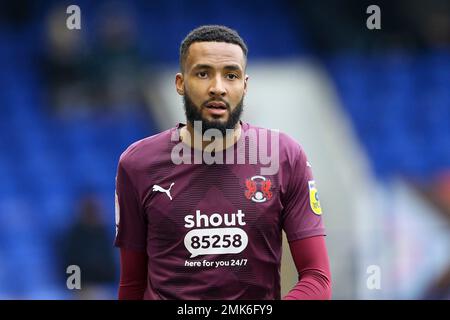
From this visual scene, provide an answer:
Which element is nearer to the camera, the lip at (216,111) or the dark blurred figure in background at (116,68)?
the lip at (216,111)

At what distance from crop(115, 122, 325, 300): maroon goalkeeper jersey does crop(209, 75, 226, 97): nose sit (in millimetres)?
242

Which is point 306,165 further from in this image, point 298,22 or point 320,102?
point 298,22

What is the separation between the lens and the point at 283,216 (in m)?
3.38

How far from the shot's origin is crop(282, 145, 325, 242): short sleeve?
3312 millimetres

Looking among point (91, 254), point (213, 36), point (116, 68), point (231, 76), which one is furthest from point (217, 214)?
point (116, 68)

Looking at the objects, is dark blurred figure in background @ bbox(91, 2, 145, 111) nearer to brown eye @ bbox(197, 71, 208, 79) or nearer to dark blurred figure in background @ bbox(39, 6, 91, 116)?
dark blurred figure in background @ bbox(39, 6, 91, 116)

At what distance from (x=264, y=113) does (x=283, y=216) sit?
7298mm

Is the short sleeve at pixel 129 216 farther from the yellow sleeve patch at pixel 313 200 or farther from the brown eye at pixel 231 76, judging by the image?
the yellow sleeve patch at pixel 313 200

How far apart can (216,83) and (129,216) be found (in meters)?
0.64

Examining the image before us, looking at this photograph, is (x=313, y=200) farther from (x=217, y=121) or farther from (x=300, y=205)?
(x=217, y=121)

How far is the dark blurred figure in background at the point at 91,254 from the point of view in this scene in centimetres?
761

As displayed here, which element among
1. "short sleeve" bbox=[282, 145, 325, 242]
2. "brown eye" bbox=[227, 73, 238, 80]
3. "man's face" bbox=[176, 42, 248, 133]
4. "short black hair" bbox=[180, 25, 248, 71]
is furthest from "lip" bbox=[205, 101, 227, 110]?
"short sleeve" bbox=[282, 145, 325, 242]

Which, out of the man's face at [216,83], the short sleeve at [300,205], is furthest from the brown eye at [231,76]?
the short sleeve at [300,205]

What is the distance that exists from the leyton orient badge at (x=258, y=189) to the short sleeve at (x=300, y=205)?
7 cm
